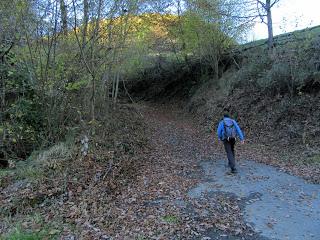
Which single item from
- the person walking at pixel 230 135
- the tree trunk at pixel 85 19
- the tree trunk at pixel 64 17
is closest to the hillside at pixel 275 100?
the person walking at pixel 230 135

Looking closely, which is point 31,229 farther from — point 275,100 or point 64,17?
point 275,100

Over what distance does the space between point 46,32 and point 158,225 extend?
8.23 meters

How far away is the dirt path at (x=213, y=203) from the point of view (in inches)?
284

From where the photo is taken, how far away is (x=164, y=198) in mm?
9188

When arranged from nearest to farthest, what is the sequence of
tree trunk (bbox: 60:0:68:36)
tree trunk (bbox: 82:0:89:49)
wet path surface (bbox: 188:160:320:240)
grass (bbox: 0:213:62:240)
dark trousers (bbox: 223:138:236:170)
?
grass (bbox: 0:213:62:240)
wet path surface (bbox: 188:160:320:240)
dark trousers (bbox: 223:138:236:170)
tree trunk (bbox: 60:0:68:36)
tree trunk (bbox: 82:0:89:49)

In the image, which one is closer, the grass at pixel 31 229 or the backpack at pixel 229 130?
the grass at pixel 31 229

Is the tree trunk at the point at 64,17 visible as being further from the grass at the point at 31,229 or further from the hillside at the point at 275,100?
the hillside at the point at 275,100

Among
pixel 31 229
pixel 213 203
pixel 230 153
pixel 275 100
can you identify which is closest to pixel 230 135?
pixel 230 153

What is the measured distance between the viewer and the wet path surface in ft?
24.1

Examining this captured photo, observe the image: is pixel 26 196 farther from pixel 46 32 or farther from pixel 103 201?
pixel 46 32

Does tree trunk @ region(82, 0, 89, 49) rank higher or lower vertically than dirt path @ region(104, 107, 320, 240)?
higher

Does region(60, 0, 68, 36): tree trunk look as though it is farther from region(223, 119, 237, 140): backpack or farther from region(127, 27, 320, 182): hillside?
region(127, 27, 320, 182): hillside

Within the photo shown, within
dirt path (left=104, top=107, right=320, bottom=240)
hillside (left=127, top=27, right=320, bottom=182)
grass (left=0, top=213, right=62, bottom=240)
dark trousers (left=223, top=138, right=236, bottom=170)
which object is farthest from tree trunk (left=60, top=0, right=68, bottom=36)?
hillside (left=127, top=27, right=320, bottom=182)

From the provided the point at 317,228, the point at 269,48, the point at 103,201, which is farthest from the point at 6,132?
the point at 269,48
